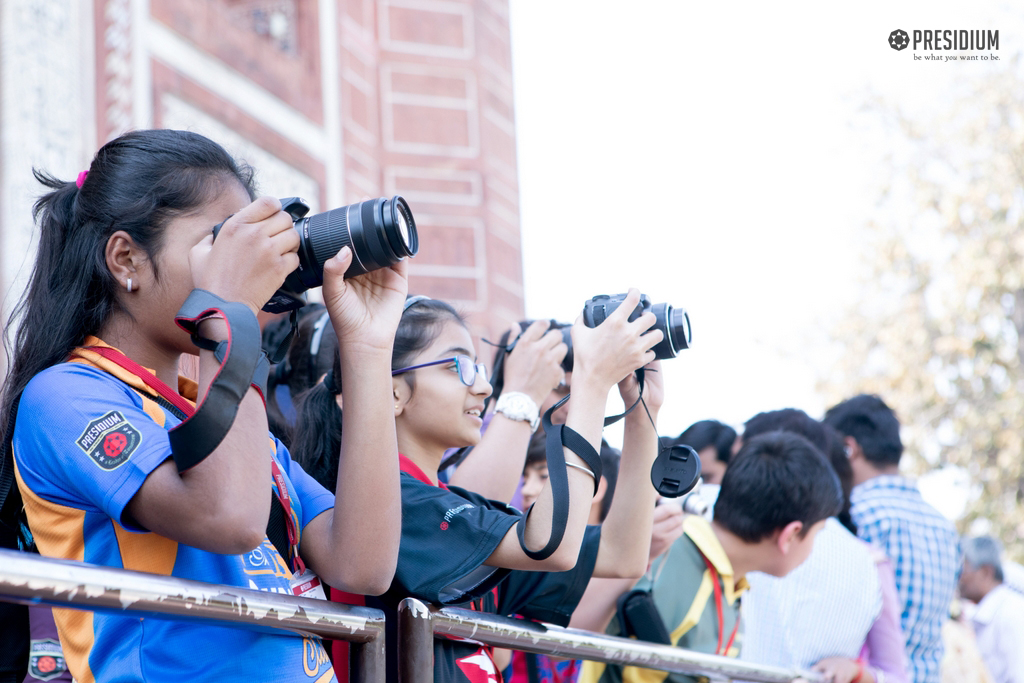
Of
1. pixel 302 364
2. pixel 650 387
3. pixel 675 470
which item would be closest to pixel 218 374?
pixel 675 470

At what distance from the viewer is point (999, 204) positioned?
1095 cm

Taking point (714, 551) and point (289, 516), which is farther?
point (714, 551)

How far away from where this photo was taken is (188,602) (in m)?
1.19

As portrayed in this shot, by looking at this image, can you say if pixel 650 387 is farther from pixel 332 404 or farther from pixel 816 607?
pixel 816 607

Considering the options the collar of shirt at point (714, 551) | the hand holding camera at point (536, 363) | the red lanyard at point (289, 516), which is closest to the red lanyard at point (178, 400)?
the red lanyard at point (289, 516)

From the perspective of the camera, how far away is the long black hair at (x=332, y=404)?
2.05m

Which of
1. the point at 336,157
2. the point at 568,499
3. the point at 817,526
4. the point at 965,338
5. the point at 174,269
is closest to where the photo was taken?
the point at 174,269

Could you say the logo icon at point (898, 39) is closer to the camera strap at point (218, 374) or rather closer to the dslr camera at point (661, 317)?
the dslr camera at point (661, 317)

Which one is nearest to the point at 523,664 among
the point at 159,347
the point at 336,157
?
the point at 159,347

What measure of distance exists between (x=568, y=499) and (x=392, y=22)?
374 inches

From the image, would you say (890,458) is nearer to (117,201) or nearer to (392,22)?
(117,201)

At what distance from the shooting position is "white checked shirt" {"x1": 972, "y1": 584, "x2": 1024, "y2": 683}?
5.66 metres

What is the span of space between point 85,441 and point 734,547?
185 centimetres

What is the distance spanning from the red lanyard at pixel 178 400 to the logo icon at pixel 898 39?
5997 millimetres
